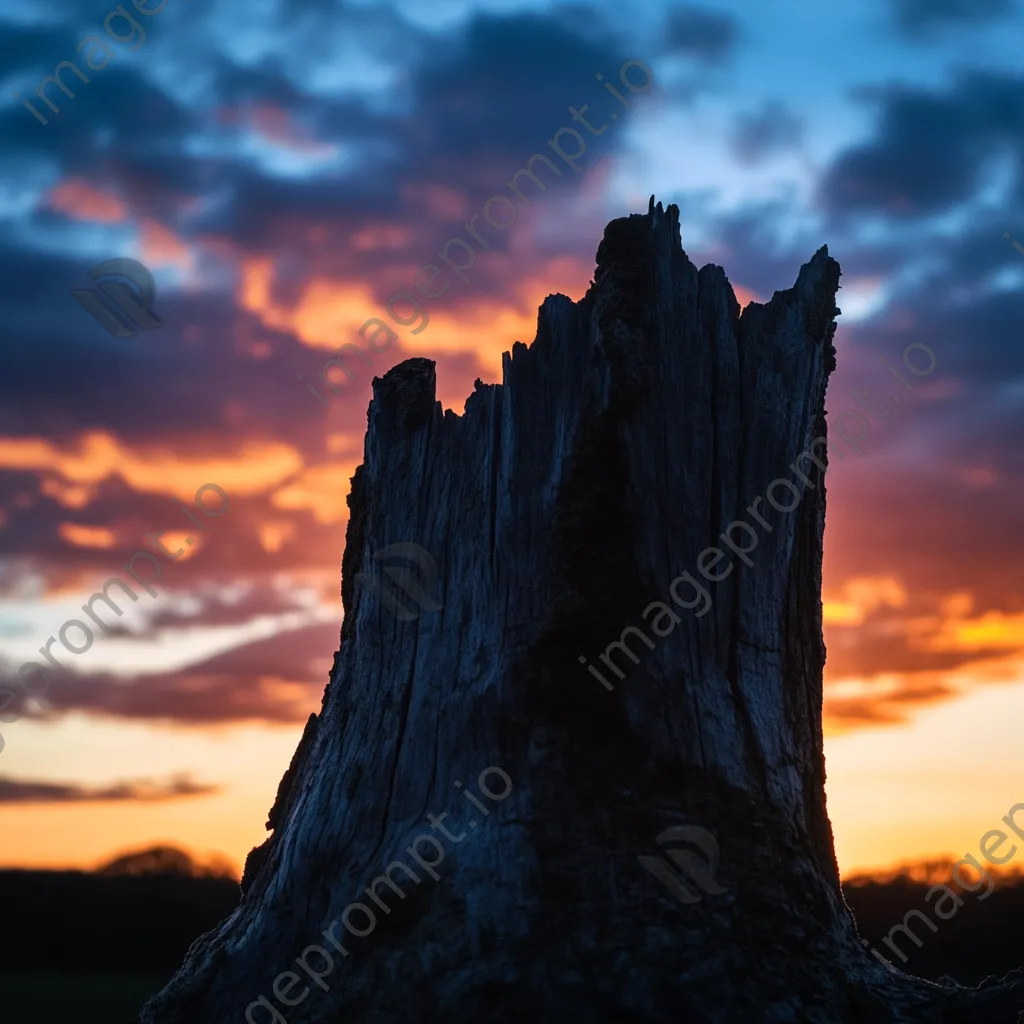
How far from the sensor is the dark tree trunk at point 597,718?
209 inches

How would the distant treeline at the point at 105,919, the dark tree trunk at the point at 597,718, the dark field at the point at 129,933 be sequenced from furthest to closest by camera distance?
1. the distant treeline at the point at 105,919
2. the dark field at the point at 129,933
3. the dark tree trunk at the point at 597,718

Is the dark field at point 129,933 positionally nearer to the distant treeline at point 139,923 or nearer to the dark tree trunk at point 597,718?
the distant treeline at point 139,923

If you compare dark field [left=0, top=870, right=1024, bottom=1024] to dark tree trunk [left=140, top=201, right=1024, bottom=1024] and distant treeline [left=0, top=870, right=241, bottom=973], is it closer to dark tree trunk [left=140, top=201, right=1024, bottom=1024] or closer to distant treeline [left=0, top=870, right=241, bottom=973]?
distant treeline [left=0, top=870, right=241, bottom=973]

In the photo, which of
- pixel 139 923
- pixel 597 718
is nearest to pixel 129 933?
A: pixel 139 923

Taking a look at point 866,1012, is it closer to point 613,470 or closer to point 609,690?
point 609,690

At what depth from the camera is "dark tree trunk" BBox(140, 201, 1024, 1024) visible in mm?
5316

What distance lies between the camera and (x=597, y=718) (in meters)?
5.91

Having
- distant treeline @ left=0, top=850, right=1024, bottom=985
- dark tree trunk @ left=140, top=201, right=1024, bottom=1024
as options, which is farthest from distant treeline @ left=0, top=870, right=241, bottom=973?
dark tree trunk @ left=140, top=201, right=1024, bottom=1024

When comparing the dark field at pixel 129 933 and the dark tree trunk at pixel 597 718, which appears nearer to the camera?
the dark tree trunk at pixel 597 718

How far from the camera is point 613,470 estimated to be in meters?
6.04

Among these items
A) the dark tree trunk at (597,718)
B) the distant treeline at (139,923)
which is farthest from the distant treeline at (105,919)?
the dark tree trunk at (597,718)

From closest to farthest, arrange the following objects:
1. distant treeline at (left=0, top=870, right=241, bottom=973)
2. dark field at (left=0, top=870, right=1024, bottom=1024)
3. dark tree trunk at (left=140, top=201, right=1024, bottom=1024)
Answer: dark tree trunk at (left=140, top=201, right=1024, bottom=1024) < dark field at (left=0, top=870, right=1024, bottom=1024) < distant treeline at (left=0, top=870, right=241, bottom=973)

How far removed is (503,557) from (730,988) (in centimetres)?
255

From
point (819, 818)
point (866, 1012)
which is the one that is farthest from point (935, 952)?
point (866, 1012)
